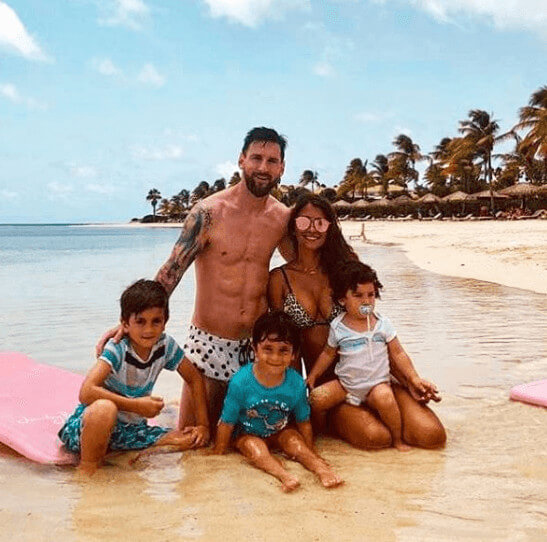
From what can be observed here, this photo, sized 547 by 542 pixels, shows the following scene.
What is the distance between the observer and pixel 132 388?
3.41 m

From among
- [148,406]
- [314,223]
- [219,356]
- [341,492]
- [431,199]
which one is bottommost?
[341,492]

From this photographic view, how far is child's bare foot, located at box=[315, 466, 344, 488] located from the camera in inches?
118

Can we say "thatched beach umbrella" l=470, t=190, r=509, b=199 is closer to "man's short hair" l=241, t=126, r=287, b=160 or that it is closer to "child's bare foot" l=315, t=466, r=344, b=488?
"man's short hair" l=241, t=126, r=287, b=160

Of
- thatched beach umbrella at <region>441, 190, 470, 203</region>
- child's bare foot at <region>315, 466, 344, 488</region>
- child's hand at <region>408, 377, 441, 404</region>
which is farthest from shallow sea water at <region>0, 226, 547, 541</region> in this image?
thatched beach umbrella at <region>441, 190, 470, 203</region>

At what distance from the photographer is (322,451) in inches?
140

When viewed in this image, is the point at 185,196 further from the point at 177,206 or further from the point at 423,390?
the point at 423,390

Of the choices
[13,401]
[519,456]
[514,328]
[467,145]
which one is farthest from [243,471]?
[467,145]

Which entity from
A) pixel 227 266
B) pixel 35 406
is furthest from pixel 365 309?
pixel 35 406

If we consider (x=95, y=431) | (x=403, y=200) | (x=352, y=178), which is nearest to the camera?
(x=95, y=431)

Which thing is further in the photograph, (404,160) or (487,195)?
(404,160)

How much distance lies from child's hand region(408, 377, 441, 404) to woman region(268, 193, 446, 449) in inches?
0.5

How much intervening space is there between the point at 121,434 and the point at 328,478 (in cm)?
115

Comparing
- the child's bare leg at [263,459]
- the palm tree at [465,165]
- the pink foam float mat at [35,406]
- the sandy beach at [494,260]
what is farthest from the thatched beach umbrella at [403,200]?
the child's bare leg at [263,459]

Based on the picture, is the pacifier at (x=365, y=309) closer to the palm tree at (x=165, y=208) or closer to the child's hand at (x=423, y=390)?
the child's hand at (x=423, y=390)
